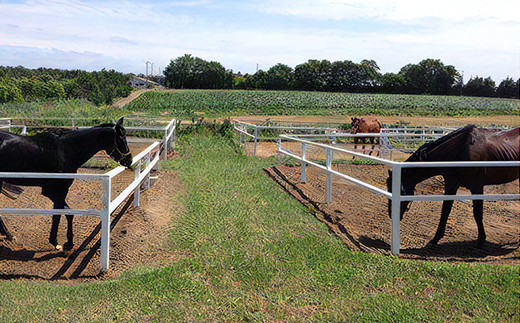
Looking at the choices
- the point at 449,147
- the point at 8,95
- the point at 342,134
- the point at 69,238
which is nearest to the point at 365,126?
the point at 342,134

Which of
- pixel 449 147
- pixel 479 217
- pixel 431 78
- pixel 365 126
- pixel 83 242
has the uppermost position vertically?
pixel 431 78

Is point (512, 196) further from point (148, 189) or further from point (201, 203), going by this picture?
point (148, 189)

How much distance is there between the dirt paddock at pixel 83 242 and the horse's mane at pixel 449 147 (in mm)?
3468

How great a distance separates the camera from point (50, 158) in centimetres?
531

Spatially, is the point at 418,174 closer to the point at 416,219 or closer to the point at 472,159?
the point at 472,159

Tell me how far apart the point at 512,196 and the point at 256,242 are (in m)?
2.98

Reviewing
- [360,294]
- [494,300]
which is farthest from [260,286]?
[494,300]

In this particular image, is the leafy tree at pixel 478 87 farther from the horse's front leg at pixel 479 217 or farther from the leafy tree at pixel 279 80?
the horse's front leg at pixel 479 217

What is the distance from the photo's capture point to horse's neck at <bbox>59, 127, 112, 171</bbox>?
541cm

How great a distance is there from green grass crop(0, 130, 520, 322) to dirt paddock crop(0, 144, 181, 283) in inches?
13.9

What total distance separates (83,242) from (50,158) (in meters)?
1.20

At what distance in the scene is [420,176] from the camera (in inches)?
199

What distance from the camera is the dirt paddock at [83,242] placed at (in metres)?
4.42

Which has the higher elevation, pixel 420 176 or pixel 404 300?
pixel 420 176
